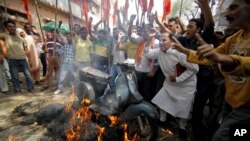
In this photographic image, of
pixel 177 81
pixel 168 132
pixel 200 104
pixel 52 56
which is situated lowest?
pixel 168 132

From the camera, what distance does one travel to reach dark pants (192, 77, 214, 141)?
385 cm

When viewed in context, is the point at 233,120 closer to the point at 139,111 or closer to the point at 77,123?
the point at 139,111

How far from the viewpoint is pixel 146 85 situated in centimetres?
483

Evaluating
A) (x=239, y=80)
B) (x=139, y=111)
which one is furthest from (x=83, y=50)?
(x=239, y=80)

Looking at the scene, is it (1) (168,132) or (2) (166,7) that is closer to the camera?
(1) (168,132)

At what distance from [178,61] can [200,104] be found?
872 millimetres

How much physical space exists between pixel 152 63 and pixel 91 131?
2041mm

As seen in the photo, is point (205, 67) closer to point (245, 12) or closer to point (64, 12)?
point (245, 12)

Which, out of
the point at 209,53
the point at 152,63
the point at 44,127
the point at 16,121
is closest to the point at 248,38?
the point at 209,53

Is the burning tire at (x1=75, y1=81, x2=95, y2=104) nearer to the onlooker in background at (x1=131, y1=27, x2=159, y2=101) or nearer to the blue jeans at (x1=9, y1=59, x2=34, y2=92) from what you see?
the onlooker in background at (x1=131, y1=27, x2=159, y2=101)

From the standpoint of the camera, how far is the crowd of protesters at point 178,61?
1.92m

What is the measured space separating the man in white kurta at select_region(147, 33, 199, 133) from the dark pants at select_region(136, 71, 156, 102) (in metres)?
0.83

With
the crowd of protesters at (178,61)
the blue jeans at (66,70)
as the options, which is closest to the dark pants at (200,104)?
the crowd of protesters at (178,61)

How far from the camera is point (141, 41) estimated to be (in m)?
4.95
